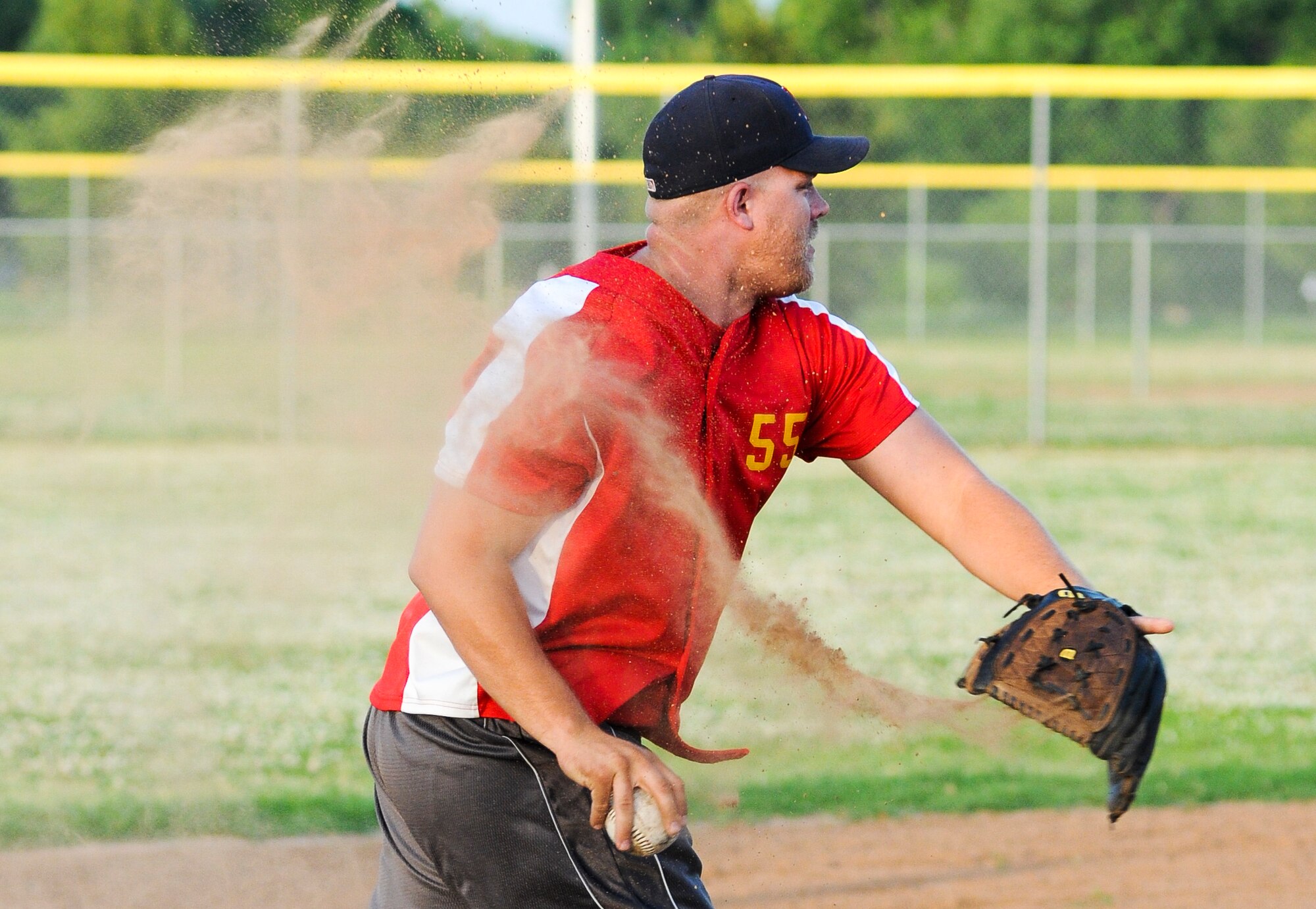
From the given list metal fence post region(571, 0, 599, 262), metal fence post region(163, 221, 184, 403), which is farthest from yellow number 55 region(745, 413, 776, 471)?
metal fence post region(571, 0, 599, 262)

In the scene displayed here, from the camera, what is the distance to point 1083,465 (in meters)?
14.0

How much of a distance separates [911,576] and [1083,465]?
17.3 ft

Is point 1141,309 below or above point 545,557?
below

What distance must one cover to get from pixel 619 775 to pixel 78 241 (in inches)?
660

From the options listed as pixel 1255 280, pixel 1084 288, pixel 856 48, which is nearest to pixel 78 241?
pixel 1084 288

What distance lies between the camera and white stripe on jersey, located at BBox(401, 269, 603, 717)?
90.6 inches

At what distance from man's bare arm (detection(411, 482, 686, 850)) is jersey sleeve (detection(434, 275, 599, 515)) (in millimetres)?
40

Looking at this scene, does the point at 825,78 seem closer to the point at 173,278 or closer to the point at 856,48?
the point at 173,278

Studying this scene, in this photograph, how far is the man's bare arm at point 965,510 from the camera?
8.73 ft

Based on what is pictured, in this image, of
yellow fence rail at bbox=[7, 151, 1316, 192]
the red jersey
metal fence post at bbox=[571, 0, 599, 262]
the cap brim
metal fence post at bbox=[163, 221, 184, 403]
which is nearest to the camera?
the red jersey

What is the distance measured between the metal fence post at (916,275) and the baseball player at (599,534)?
20.9 meters

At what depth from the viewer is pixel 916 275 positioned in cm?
2422

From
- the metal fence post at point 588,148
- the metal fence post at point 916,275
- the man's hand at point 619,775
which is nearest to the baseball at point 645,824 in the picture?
the man's hand at point 619,775

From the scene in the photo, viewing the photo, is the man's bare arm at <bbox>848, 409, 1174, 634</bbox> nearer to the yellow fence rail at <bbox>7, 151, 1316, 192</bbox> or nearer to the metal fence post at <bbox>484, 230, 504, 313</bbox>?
the yellow fence rail at <bbox>7, 151, 1316, 192</bbox>
